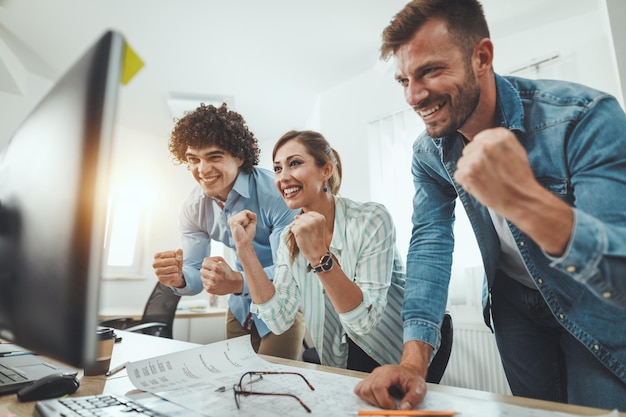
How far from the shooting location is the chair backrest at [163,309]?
2879mm

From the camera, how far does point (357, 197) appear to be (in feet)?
11.9

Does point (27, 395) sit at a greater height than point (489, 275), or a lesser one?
lesser

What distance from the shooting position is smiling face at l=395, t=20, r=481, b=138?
83 centimetres

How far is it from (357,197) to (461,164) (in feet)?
10.2

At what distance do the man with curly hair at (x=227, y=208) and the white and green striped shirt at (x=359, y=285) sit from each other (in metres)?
0.28

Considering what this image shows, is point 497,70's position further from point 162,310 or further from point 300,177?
point 162,310

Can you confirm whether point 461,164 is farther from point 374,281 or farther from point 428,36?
point 374,281

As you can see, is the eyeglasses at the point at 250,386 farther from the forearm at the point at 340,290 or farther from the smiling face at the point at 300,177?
the smiling face at the point at 300,177

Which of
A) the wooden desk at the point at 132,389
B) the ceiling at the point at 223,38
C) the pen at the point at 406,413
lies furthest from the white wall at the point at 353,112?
the pen at the point at 406,413

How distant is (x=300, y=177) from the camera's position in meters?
1.44

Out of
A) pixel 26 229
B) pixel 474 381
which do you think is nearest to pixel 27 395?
pixel 26 229

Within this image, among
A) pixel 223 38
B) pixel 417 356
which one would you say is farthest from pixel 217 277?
pixel 223 38

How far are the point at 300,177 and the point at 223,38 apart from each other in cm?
208

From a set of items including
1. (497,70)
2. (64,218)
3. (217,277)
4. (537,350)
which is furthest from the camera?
(497,70)
